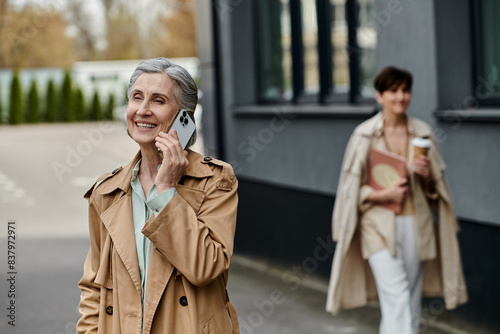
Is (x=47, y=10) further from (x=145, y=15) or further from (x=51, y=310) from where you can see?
(x=51, y=310)

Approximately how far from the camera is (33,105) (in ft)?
149

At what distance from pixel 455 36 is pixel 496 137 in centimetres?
107

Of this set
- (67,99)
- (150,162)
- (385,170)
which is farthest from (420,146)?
(67,99)

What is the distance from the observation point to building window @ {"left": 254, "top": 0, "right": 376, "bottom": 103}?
330 inches

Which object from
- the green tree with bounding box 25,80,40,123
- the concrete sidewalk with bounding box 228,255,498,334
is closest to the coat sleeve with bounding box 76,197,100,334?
the concrete sidewalk with bounding box 228,255,498,334

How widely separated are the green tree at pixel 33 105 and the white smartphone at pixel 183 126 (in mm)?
43681

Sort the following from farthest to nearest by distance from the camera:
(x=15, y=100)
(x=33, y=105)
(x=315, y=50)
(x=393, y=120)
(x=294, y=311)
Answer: (x=33, y=105)
(x=15, y=100)
(x=315, y=50)
(x=294, y=311)
(x=393, y=120)

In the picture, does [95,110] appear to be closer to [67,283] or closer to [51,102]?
[51,102]

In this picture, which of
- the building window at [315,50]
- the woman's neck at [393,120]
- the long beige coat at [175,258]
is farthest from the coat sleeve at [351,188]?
the long beige coat at [175,258]

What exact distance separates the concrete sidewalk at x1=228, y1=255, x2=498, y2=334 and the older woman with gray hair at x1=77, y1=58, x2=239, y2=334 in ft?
13.6

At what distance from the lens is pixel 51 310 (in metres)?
8.20

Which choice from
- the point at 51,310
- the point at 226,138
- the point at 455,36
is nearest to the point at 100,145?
the point at 226,138

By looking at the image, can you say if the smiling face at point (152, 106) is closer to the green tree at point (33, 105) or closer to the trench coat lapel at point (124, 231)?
the trench coat lapel at point (124, 231)

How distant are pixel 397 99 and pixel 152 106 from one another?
3.05 metres
